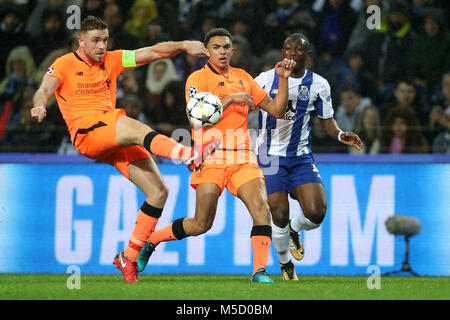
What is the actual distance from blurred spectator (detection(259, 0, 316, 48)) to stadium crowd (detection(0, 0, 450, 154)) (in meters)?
0.01

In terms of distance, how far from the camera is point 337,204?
10.0 m

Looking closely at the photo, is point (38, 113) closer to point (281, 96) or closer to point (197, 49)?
point (197, 49)

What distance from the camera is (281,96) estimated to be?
7.79m

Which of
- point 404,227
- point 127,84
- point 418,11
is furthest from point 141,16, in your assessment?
point 404,227

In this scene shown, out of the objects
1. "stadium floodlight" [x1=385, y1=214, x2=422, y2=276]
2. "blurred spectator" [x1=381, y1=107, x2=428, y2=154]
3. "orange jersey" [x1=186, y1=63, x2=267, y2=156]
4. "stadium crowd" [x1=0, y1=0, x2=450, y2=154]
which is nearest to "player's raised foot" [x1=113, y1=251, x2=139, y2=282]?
"orange jersey" [x1=186, y1=63, x2=267, y2=156]

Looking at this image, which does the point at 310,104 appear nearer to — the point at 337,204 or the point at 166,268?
the point at 337,204

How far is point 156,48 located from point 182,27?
5149 millimetres

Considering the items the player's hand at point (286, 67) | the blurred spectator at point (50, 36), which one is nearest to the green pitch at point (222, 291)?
the player's hand at point (286, 67)

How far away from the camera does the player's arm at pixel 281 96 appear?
763 centimetres

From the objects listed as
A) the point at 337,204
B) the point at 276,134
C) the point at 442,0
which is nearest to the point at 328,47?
the point at 442,0

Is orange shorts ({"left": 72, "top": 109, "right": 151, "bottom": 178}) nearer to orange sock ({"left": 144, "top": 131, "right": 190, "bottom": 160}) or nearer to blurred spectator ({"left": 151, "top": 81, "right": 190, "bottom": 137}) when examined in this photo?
orange sock ({"left": 144, "top": 131, "right": 190, "bottom": 160})

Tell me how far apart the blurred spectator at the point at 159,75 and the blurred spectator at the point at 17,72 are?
163cm

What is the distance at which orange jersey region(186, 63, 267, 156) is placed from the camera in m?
7.64

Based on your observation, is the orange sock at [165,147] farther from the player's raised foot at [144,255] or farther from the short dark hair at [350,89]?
the short dark hair at [350,89]
